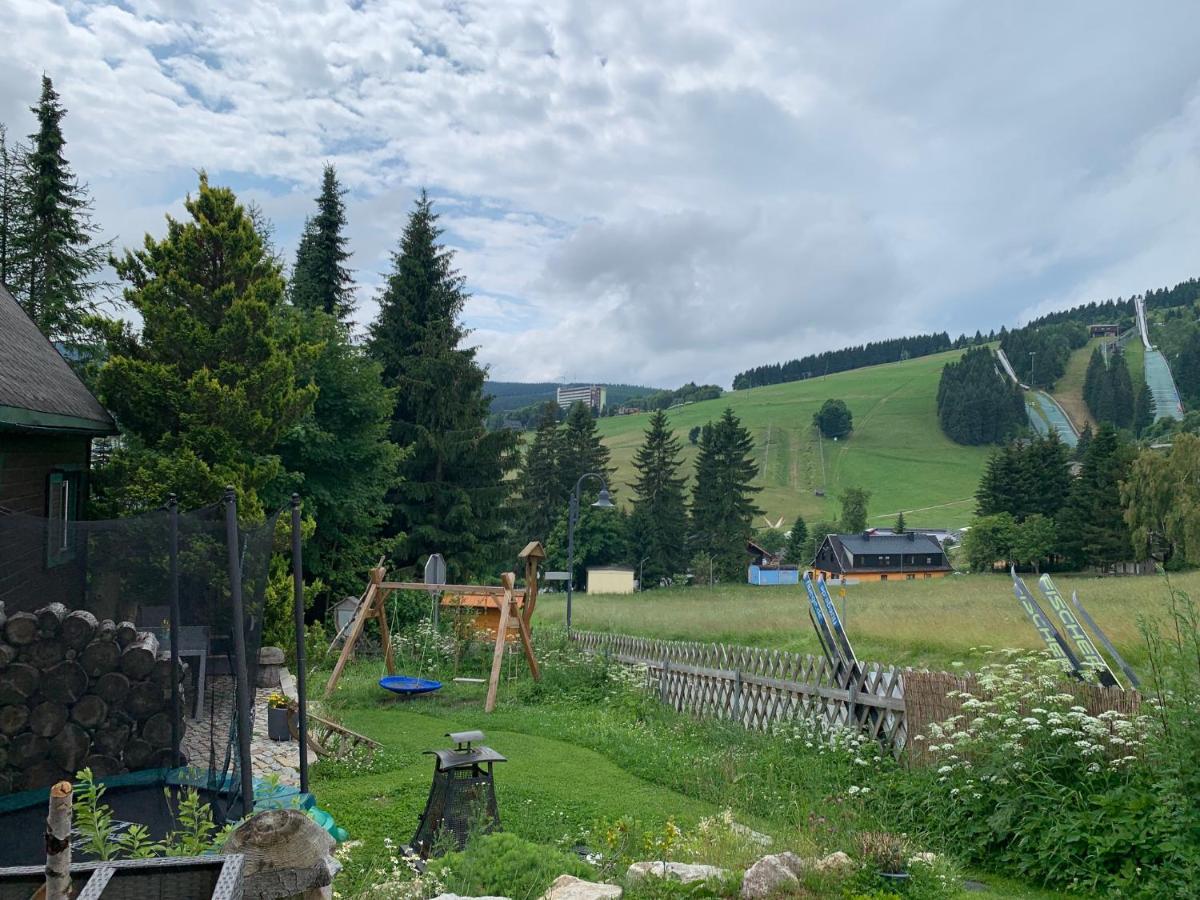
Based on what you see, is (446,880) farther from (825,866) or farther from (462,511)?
(462,511)

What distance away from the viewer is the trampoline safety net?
17.9ft

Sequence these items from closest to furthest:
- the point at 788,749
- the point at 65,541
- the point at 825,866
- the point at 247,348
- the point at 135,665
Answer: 1. the point at 825,866
2. the point at 135,665
3. the point at 65,541
4. the point at 788,749
5. the point at 247,348

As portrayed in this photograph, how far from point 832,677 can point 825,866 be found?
16.4ft

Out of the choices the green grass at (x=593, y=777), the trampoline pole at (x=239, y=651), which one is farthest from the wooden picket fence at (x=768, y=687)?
the trampoline pole at (x=239, y=651)

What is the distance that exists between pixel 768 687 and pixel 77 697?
7849 millimetres

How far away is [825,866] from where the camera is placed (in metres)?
5.21

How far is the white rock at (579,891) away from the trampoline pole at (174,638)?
2575 millimetres

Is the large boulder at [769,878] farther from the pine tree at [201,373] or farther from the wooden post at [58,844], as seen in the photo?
the pine tree at [201,373]

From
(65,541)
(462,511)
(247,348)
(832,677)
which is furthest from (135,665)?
(462,511)

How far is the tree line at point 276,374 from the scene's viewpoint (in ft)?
45.2

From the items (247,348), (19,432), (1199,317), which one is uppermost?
(1199,317)

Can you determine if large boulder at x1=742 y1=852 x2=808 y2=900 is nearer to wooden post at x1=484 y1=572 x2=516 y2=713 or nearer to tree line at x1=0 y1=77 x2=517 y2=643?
wooden post at x1=484 y1=572 x2=516 y2=713

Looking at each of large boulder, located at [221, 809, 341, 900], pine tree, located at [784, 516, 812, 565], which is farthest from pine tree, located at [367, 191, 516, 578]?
pine tree, located at [784, 516, 812, 565]

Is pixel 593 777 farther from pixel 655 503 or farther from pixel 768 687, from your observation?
pixel 655 503
